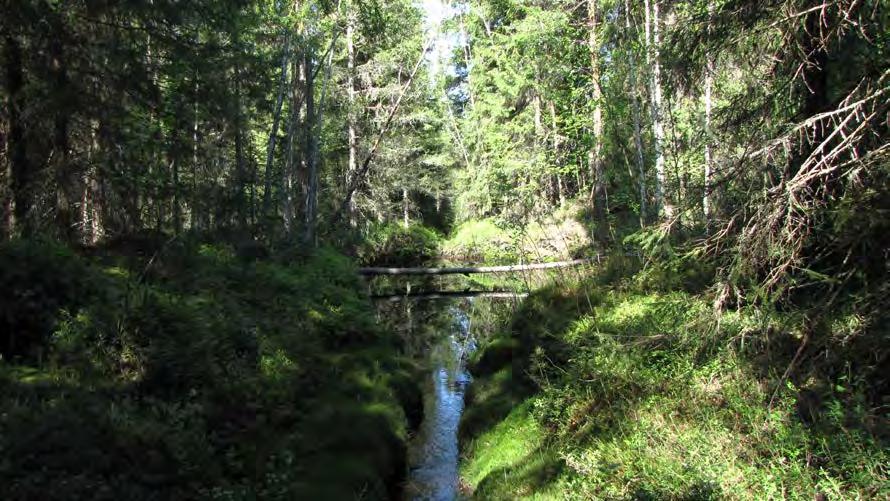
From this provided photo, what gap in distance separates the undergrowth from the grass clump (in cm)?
178

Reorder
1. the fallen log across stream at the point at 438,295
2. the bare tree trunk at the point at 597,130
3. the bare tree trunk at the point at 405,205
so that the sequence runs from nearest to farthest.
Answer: the bare tree trunk at the point at 597,130 < the fallen log across stream at the point at 438,295 < the bare tree trunk at the point at 405,205

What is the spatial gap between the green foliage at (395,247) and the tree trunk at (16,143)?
1666 centimetres

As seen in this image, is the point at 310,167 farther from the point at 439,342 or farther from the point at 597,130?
the point at 597,130

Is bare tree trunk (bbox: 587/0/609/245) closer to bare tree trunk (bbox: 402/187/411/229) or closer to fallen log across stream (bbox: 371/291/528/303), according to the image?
fallen log across stream (bbox: 371/291/528/303)

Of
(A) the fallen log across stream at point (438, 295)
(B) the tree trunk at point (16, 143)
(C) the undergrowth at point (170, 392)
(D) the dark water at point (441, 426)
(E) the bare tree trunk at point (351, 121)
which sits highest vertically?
(E) the bare tree trunk at point (351, 121)

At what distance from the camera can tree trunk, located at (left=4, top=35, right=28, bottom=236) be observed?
21.8 ft

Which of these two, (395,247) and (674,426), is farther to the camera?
(395,247)

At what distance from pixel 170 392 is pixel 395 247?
814 inches

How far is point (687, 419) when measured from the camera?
503cm

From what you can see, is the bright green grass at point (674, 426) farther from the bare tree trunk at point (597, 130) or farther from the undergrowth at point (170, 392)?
the bare tree trunk at point (597, 130)

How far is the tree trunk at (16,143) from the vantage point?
6658 mm

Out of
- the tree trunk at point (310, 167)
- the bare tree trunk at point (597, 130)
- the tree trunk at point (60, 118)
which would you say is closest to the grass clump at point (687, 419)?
the tree trunk at point (60, 118)

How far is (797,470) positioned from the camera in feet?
12.7

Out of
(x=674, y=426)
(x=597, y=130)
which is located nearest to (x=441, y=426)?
(x=674, y=426)
